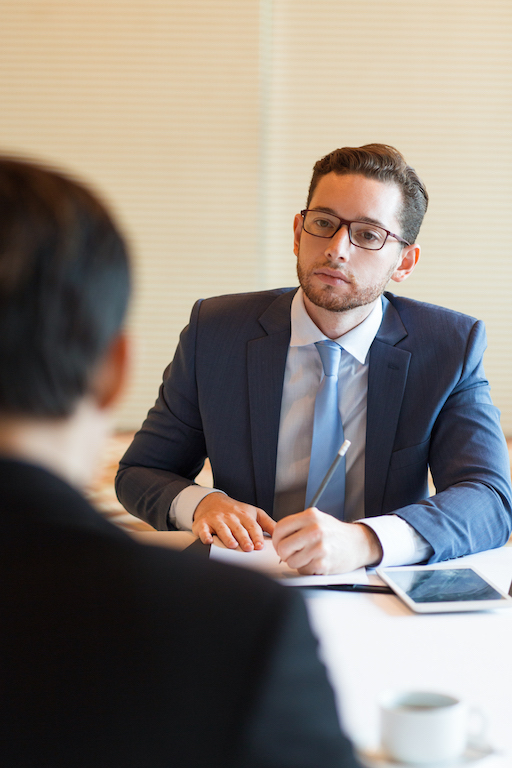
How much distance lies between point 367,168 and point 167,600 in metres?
1.60

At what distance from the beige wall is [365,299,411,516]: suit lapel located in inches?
136

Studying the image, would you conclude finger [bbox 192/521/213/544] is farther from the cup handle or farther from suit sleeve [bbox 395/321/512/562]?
the cup handle

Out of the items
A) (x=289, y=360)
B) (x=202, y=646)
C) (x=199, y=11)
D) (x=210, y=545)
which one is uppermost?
(x=199, y=11)

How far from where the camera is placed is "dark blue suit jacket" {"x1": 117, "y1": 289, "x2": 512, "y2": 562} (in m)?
1.73

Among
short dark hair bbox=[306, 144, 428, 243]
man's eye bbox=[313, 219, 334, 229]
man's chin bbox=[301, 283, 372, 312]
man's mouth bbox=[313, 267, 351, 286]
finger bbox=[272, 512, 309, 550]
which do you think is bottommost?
finger bbox=[272, 512, 309, 550]

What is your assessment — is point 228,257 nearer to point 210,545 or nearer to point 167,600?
point 210,545

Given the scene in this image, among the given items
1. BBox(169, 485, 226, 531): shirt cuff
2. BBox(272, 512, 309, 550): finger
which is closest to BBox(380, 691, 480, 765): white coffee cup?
BBox(272, 512, 309, 550): finger

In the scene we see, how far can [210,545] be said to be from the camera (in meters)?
1.43

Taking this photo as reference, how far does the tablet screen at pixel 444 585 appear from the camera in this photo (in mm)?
1216

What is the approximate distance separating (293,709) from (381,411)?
132 cm

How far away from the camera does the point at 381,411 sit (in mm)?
1767

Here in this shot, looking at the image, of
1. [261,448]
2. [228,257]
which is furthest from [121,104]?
[261,448]

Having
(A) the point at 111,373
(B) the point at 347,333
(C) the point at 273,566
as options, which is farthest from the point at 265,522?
(A) the point at 111,373

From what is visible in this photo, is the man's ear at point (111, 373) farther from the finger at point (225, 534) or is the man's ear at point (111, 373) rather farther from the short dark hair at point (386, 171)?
the short dark hair at point (386, 171)
